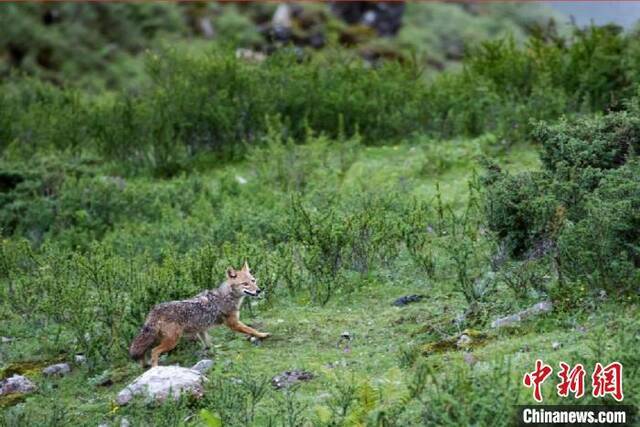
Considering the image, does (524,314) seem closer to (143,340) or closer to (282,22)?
(143,340)

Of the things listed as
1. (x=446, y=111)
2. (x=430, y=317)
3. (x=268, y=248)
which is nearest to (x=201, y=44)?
(x=446, y=111)

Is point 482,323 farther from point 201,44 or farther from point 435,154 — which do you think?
point 201,44

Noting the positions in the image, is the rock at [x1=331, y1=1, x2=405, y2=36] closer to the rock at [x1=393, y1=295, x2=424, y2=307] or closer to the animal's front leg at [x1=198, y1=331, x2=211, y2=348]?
the rock at [x1=393, y1=295, x2=424, y2=307]

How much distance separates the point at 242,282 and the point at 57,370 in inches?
68.3

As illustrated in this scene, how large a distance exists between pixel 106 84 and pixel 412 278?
20354 mm

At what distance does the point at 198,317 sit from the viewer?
30.6 feet

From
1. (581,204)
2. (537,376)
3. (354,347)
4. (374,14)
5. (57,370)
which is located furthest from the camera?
(374,14)

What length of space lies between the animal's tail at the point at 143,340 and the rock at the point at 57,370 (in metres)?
0.84

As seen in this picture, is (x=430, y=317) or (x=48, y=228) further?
(x=48, y=228)

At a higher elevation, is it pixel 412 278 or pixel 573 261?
pixel 573 261

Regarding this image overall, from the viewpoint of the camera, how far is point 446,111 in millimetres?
17328

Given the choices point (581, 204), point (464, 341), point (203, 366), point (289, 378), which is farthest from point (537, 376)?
point (203, 366)

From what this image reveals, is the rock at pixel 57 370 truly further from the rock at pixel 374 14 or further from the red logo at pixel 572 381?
the rock at pixel 374 14

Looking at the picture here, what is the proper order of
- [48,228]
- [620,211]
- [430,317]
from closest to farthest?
[620,211] < [430,317] < [48,228]
